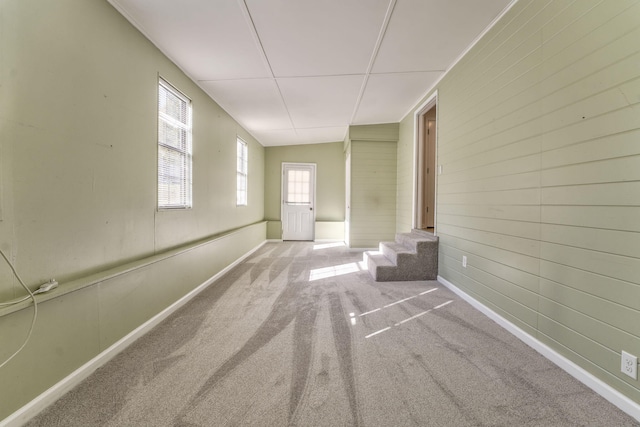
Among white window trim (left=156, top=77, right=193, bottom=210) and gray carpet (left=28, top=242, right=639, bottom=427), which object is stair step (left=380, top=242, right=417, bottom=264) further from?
white window trim (left=156, top=77, right=193, bottom=210)

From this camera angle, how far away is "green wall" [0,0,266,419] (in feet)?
4.16

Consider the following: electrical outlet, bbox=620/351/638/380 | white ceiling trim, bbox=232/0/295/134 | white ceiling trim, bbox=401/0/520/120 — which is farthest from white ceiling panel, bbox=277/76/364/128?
electrical outlet, bbox=620/351/638/380

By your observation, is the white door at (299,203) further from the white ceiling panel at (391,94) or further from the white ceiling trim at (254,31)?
the white ceiling trim at (254,31)

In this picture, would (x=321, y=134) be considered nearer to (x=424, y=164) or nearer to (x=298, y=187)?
(x=298, y=187)

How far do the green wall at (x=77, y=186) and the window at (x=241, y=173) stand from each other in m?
2.37

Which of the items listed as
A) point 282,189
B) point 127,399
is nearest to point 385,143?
point 282,189

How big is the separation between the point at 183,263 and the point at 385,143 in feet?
14.4

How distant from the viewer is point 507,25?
215 centimetres

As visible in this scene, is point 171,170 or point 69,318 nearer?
point 69,318

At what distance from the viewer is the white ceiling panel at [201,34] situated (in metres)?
1.94

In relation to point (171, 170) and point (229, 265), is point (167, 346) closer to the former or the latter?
point (171, 170)

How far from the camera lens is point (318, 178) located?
23.1ft

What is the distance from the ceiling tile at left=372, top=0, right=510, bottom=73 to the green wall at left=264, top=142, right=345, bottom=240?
13.2ft

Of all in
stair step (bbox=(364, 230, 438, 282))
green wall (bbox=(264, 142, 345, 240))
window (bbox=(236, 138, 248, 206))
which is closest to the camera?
stair step (bbox=(364, 230, 438, 282))
